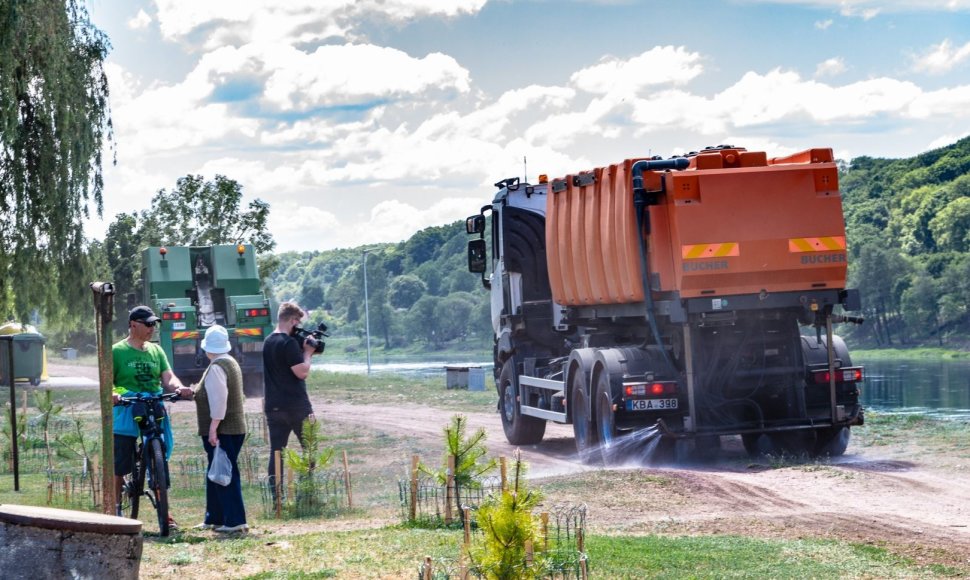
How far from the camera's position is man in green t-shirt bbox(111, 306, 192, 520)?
35.2 feet

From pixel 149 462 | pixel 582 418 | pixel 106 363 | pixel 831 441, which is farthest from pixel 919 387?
pixel 106 363

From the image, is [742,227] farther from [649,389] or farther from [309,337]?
[309,337]

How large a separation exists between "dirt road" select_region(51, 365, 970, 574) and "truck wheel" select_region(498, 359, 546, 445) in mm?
1687

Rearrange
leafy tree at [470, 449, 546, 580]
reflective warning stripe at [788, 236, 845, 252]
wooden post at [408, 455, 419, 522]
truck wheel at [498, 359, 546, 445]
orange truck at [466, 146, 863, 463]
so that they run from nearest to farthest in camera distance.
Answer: leafy tree at [470, 449, 546, 580] < wooden post at [408, 455, 419, 522] < orange truck at [466, 146, 863, 463] < reflective warning stripe at [788, 236, 845, 252] < truck wheel at [498, 359, 546, 445]

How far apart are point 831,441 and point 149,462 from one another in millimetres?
9006

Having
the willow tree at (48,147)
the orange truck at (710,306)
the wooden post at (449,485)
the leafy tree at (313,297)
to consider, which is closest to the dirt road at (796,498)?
the orange truck at (710,306)

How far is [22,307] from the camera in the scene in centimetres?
2572

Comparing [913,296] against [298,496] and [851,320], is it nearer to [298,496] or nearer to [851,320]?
[851,320]

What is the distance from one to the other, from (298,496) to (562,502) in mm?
2506

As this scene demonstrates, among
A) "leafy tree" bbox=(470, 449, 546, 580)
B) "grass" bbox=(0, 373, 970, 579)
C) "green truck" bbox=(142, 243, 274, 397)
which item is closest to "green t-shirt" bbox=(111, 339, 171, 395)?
"grass" bbox=(0, 373, 970, 579)

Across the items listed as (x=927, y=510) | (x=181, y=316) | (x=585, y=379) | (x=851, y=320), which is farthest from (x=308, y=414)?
(x=181, y=316)

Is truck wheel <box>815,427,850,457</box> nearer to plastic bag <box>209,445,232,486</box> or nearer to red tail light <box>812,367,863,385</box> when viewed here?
red tail light <box>812,367,863,385</box>

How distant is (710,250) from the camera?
14.9 m

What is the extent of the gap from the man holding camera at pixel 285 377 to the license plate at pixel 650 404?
4186mm
